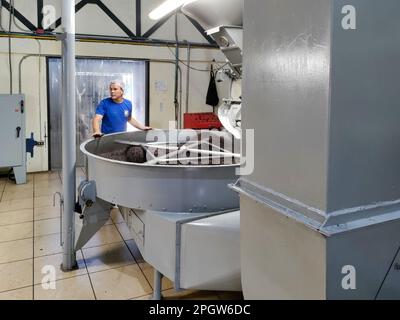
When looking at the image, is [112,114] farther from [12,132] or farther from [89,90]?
[89,90]

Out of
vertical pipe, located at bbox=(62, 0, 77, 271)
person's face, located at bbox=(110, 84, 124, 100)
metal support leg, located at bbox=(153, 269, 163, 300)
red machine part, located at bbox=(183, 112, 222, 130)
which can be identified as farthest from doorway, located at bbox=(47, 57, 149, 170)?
metal support leg, located at bbox=(153, 269, 163, 300)

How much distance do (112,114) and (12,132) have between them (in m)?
1.69

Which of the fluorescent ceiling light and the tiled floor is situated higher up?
the fluorescent ceiling light

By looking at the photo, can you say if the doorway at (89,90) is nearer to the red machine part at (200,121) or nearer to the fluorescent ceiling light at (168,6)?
the red machine part at (200,121)

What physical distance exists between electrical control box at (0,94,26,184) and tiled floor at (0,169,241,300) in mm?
961

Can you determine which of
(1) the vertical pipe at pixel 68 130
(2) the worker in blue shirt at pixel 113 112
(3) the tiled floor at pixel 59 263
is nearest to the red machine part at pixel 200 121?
(2) the worker in blue shirt at pixel 113 112

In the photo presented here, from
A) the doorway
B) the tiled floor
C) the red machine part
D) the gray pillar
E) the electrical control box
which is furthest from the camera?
the red machine part

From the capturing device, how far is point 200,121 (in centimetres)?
566

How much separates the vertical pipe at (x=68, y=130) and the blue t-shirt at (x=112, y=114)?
122 cm

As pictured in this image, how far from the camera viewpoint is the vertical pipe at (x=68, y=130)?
7.20 ft

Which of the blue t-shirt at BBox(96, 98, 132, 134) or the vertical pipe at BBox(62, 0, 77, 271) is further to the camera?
the blue t-shirt at BBox(96, 98, 132, 134)

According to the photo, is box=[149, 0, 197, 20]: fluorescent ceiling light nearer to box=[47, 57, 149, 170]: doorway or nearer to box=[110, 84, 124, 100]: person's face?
box=[110, 84, 124, 100]: person's face

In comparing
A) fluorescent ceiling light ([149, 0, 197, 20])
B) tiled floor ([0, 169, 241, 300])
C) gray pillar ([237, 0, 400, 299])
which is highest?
fluorescent ceiling light ([149, 0, 197, 20])

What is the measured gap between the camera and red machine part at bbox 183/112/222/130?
562 centimetres
